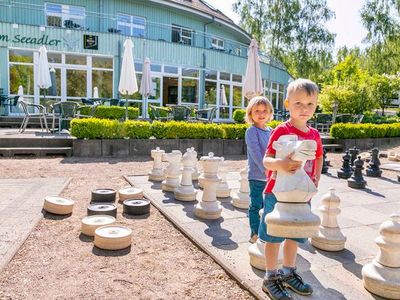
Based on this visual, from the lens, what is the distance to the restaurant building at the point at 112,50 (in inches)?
685

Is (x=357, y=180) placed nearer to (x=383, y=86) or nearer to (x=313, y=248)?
(x=313, y=248)

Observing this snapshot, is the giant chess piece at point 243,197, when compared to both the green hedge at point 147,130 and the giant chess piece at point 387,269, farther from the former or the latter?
the green hedge at point 147,130

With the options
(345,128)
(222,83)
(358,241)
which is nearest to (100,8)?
(222,83)

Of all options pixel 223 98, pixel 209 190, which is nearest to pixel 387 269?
pixel 209 190

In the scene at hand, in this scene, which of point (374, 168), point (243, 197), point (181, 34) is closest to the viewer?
point (243, 197)

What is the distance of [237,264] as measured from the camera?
305 centimetres

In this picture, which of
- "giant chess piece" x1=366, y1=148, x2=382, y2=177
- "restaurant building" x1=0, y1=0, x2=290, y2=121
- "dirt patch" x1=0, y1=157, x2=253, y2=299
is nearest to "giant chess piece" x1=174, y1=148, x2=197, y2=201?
"dirt patch" x1=0, y1=157, x2=253, y2=299

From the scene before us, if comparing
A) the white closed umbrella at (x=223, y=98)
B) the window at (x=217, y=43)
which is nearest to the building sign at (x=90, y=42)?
the white closed umbrella at (x=223, y=98)

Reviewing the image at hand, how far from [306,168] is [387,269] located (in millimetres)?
959

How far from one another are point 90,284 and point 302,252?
1.90 m

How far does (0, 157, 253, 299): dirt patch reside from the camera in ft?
8.78

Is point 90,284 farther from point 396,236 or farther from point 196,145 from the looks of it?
point 196,145

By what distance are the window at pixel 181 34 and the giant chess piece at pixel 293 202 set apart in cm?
2199

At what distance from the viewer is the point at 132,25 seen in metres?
21.5
